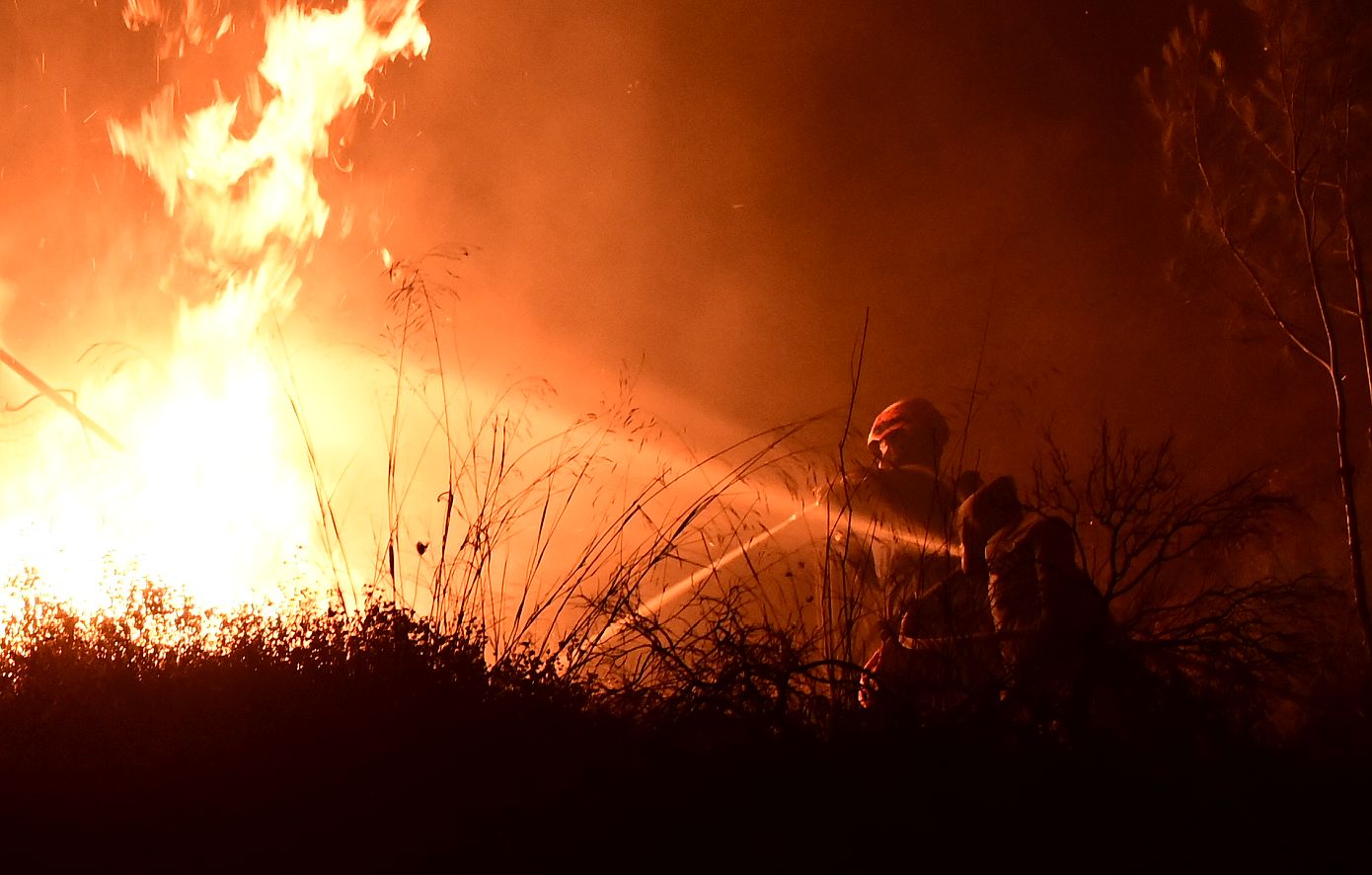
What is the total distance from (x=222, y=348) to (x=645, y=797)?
4.37m

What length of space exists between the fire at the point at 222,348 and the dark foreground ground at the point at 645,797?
233 centimetres

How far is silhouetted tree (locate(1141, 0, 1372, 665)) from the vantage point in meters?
4.96

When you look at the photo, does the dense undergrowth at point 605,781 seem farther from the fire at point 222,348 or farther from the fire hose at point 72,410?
the fire hose at point 72,410

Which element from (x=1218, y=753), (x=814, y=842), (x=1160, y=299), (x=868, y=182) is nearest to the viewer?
(x=814, y=842)

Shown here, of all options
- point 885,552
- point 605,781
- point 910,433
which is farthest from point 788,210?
point 605,781

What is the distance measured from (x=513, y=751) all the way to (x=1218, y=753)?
4.70ft

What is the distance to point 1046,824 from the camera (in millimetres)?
1744

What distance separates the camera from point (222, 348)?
5.20 meters

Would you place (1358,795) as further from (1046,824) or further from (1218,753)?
(1046,824)

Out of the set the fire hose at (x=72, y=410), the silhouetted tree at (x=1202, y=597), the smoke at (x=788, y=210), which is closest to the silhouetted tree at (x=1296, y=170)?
the smoke at (x=788, y=210)

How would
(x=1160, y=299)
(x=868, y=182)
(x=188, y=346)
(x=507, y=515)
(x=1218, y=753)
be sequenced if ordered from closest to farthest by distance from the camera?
(x=1218, y=753), (x=507, y=515), (x=188, y=346), (x=1160, y=299), (x=868, y=182)

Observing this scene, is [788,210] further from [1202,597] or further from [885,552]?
[1202,597]

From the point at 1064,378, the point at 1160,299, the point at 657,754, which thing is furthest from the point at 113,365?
the point at 1160,299

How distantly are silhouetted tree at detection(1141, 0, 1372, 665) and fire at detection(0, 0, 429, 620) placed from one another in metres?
4.89
